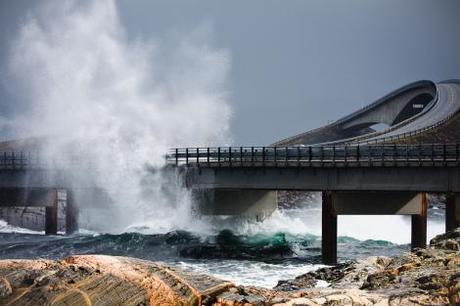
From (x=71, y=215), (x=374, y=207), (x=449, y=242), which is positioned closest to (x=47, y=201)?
(x=71, y=215)

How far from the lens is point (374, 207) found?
36.8 metres

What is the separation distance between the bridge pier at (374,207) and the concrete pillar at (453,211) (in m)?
2.07

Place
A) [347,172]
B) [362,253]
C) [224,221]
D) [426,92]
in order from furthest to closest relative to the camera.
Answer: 1. [426,92]
2. [224,221]
3. [362,253]
4. [347,172]

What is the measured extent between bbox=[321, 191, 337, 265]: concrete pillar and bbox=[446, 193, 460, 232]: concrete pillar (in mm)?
6131

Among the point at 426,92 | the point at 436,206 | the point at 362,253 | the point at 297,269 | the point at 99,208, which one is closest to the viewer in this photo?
the point at 297,269

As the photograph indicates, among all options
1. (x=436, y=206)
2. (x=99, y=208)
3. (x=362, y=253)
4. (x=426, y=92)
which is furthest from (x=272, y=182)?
(x=426, y=92)

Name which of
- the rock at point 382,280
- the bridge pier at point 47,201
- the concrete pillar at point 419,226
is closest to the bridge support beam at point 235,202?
the concrete pillar at point 419,226

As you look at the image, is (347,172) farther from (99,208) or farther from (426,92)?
(426,92)

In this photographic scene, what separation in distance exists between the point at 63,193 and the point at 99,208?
3689 centimetres

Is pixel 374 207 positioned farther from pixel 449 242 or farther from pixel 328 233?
pixel 449 242

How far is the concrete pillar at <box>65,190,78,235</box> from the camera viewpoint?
50.2m

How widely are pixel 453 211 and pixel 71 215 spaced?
30.4 meters

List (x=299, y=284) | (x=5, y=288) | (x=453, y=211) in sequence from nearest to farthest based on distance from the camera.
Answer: (x=5, y=288) < (x=299, y=284) < (x=453, y=211)

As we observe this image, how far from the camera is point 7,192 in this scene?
5184cm
